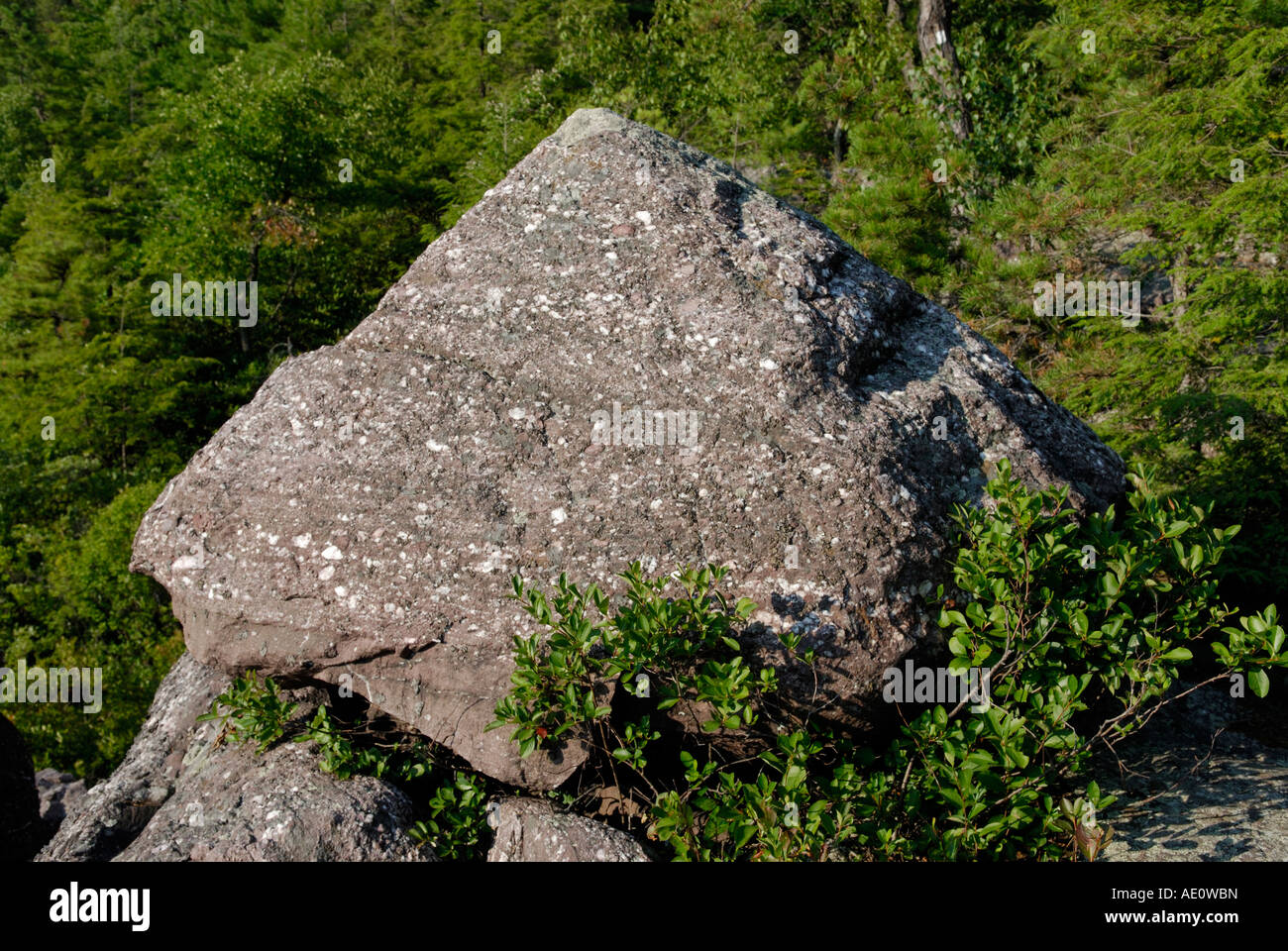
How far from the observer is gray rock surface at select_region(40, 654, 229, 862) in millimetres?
5398

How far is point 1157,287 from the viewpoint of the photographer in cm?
1291

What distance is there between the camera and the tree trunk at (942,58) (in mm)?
14461

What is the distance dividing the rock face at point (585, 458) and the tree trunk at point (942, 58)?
10.6 m

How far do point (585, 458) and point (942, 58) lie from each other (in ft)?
44.2

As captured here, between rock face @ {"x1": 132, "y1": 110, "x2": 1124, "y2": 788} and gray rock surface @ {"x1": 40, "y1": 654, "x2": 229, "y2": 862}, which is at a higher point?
rock face @ {"x1": 132, "y1": 110, "x2": 1124, "y2": 788}

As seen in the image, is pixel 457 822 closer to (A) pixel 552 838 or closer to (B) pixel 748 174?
(A) pixel 552 838

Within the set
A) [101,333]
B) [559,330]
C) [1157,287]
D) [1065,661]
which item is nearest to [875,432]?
[1065,661]

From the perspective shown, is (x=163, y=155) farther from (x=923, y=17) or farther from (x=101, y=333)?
(x=923, y=17)

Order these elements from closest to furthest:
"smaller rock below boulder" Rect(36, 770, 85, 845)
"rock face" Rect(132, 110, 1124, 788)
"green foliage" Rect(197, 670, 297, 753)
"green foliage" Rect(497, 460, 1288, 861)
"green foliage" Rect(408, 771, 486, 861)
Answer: "green foliage" Rect(497, 460, 1288, 861) < "green foliage" Rect(408, 771, 486, 861) < "rock face" Rect(132, 110, 1124, 788) < "green foliage" Rect(197, 670, 297, 753) < "smaller rock below boulder" Rect(36, 770, 85, 845)

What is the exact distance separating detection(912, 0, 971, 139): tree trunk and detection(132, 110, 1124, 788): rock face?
34.9 feet

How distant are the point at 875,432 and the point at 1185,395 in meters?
4.93

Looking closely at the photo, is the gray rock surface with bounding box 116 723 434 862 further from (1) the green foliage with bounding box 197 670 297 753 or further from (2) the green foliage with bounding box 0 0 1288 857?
(2) the green foliage with bounding box 0 0 1288 857

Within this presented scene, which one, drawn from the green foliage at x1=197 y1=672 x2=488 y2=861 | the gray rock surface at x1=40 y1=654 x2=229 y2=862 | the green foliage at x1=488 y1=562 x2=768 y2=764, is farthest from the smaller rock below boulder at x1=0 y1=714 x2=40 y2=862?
the green foliage at x1=488 y1=562 x2=768 y2=764

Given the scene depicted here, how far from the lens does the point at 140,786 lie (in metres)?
5.79
